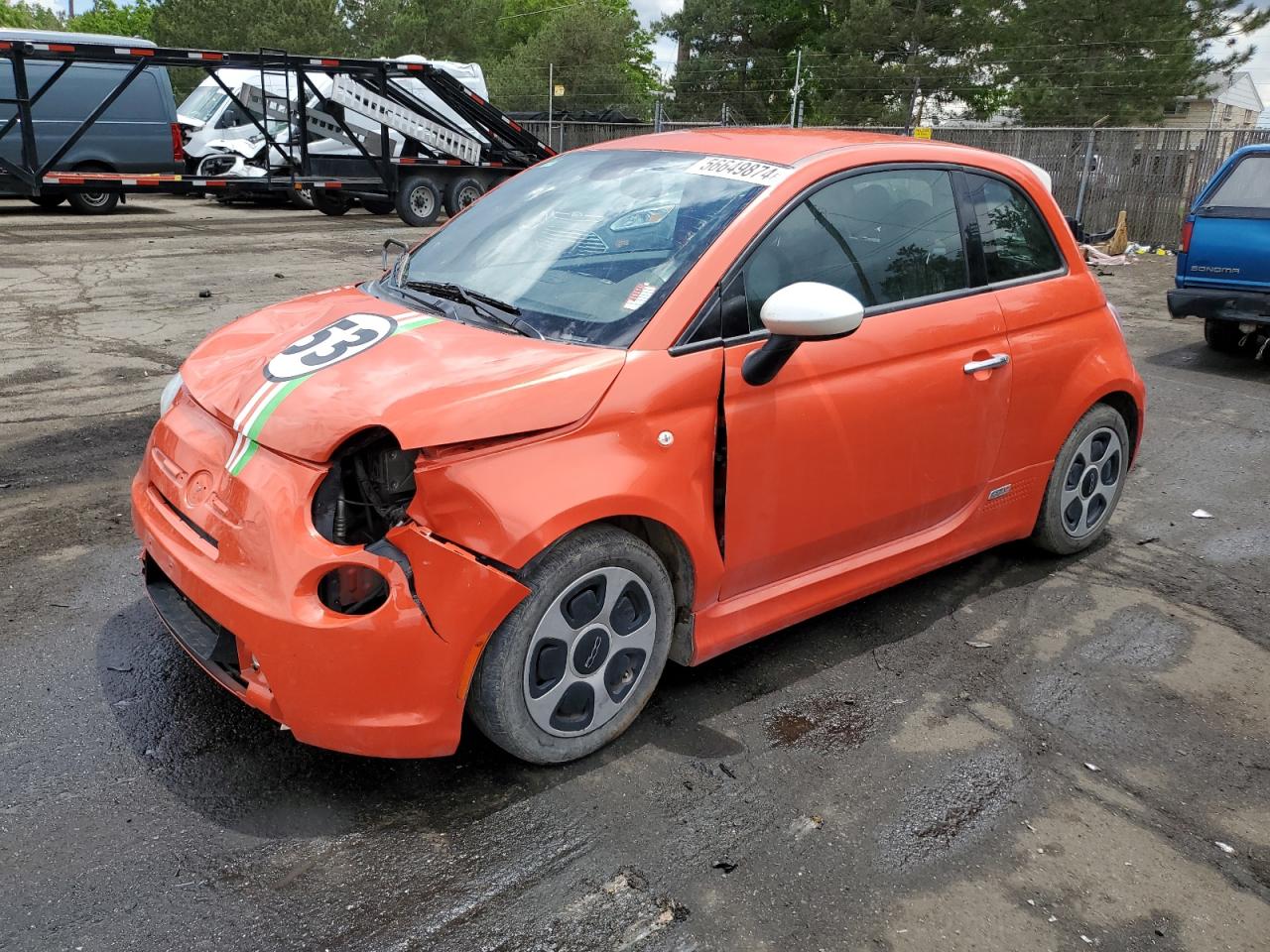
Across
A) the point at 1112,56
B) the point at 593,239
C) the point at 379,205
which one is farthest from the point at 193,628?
the point at 1112,56

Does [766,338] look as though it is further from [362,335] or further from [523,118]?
[523,118]

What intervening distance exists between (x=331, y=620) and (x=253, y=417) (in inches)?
25.8

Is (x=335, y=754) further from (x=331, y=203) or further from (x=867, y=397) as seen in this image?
(x=331, y=203)

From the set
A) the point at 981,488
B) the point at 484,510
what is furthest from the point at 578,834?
the point at 981,488

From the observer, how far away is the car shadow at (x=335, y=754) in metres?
2.87

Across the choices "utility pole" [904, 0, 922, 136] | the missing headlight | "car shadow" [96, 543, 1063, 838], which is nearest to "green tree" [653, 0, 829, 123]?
"utility pole" [904, 0, 922, 136]

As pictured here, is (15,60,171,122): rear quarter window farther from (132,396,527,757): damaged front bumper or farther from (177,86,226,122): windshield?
(132,396,527,757): damaged front bumper

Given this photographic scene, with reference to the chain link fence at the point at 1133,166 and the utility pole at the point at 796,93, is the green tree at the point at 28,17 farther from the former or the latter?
the chain link fence at the point at 1133,166

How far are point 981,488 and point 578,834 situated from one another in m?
2.15

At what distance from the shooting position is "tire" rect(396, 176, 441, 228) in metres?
18.2

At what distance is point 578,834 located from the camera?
2.81 metres

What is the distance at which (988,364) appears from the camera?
3854mm

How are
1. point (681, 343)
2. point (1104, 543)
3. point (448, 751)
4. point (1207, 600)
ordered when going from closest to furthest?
point (448, 751) < point (681, 343) < point (1207, 600) < point (1104, 543)

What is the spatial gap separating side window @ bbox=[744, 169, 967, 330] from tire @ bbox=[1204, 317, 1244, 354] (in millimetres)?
7026
